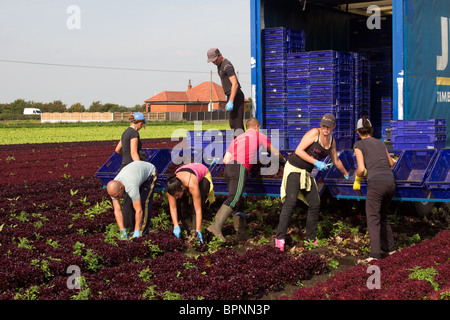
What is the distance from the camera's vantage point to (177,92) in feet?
320

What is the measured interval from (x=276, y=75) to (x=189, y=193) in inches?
139

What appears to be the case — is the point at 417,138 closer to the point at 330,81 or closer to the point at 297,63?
the point at 330,81

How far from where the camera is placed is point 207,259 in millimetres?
7570

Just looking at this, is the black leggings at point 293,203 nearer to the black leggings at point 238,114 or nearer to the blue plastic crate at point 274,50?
the black leggings at point 238,114

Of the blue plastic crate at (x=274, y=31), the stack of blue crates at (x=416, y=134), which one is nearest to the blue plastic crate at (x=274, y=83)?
the blue plastic crate at (x=274, y=31)

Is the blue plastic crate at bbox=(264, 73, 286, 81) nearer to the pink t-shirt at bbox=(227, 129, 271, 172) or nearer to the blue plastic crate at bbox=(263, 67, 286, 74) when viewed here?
the blue plastic crate at bbox=(263, 67, 286, 74)

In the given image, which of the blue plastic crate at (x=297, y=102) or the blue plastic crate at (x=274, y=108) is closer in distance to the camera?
the blue plastic crate at (x=297, y=102)

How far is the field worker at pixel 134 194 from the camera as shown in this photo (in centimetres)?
832

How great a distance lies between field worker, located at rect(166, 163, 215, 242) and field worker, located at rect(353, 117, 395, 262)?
221 centimetres

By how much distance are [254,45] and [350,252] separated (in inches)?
185

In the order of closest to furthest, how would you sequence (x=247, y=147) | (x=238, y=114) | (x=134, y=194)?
1. (x=134, y=194)
2. (x=247, y=147)
3. (x=238, y=114)

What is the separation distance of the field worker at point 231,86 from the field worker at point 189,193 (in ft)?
4.70

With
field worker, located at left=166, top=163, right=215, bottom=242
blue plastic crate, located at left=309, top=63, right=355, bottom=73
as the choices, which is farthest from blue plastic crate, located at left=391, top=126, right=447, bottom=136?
field worker, located at left=166, top=163, right=215, bottom=242

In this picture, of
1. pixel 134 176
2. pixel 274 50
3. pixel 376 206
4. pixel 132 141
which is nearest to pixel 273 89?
pixel 274 50
